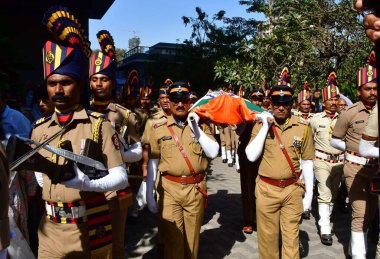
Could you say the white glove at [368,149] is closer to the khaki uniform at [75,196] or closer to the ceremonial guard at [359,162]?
the ceremonial guard at [359,162]

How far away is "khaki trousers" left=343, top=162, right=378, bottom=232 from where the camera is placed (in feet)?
15.7

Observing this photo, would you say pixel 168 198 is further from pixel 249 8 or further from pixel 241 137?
pixel 249 8

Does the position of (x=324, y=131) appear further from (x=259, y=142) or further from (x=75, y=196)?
(x=75, y=196)

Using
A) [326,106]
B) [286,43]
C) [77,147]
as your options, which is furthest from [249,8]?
[77,147]

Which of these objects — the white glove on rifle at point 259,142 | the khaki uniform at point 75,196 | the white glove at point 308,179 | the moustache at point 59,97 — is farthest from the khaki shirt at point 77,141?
the white glove at point 308,179

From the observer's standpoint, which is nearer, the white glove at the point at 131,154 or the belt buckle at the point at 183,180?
the white glove at the point at 131,154

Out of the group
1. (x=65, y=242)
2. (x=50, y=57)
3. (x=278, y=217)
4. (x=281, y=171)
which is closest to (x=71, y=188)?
(x=65, y=242)

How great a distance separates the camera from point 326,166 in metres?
6.37

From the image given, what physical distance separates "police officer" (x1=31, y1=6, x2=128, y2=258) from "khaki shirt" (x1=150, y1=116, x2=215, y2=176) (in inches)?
56.6

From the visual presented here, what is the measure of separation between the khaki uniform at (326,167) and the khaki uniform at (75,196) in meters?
4.13

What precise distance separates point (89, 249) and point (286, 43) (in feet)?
33.1

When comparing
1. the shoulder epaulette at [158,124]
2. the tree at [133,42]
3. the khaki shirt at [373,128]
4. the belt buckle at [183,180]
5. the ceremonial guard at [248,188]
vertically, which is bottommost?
the ceremonial guard at [248,188]

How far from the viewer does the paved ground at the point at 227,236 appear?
17.6ft

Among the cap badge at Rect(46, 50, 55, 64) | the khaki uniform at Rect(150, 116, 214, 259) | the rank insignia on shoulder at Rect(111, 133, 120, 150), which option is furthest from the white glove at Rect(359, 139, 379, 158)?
the cap badge at Rect(46, 50, 55, 64)
